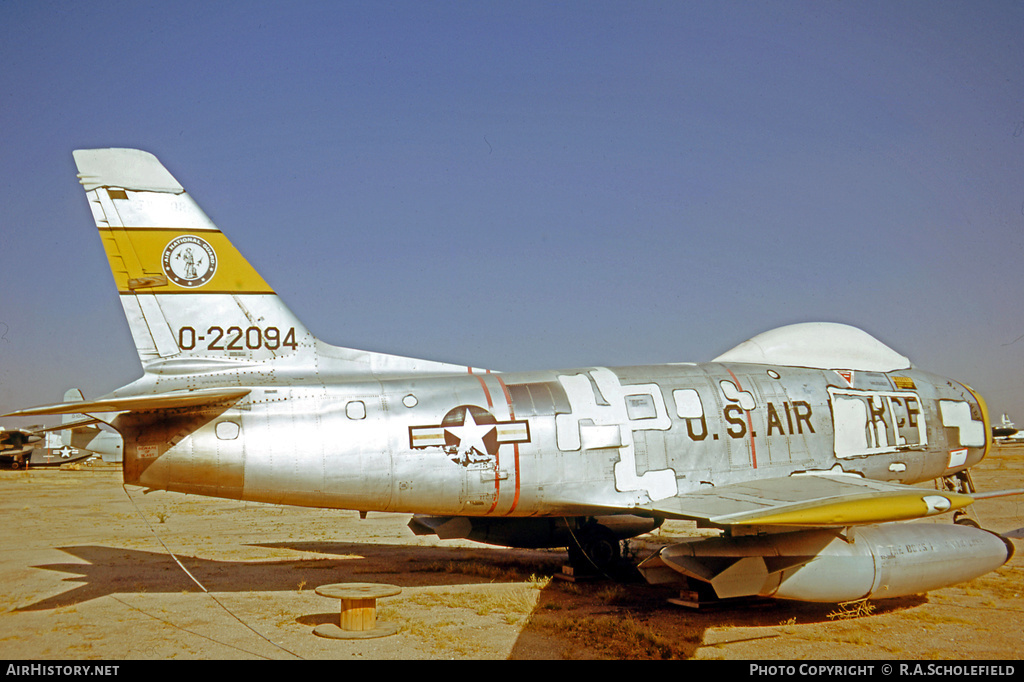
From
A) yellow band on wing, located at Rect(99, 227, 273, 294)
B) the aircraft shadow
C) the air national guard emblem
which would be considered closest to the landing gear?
the aircraft shadow

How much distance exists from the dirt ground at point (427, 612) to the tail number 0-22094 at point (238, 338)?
3560mm

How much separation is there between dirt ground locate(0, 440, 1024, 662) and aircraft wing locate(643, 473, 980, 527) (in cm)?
149

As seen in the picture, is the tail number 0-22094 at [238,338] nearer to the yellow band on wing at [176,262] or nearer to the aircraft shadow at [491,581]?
the yellow band on wing at [176,262]

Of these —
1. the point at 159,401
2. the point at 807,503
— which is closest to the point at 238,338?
the point at 159,401

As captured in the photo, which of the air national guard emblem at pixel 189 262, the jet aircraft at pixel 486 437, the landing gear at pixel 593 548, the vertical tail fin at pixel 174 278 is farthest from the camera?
the landing gear at pixel 593 548

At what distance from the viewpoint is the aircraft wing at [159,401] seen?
293 inches

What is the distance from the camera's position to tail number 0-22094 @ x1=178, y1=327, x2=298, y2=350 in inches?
367

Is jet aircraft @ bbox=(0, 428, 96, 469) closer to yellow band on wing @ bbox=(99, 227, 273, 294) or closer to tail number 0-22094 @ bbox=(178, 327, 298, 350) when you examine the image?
yellow band on wing @ bbox=(99, 227, 273, 294)

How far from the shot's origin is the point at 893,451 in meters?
11.4

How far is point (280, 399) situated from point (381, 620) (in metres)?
3.19

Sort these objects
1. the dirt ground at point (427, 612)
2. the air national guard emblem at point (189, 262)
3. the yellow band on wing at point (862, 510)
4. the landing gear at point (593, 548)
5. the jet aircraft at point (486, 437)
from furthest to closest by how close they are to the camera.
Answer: the landing gear at point (593, 548) → the air national guard emblem at point (189, 262) → the jet aircraft at point (486, 437) → the dirt ground at point (427, 612) → the yellow band on wing at point (862, 510)

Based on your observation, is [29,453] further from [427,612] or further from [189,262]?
[427,612]

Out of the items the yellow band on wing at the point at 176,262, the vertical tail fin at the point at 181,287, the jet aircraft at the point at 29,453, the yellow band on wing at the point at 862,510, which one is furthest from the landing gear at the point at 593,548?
the jet aircraft at the point at 29,453

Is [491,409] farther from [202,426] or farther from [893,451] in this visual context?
[893,451]
